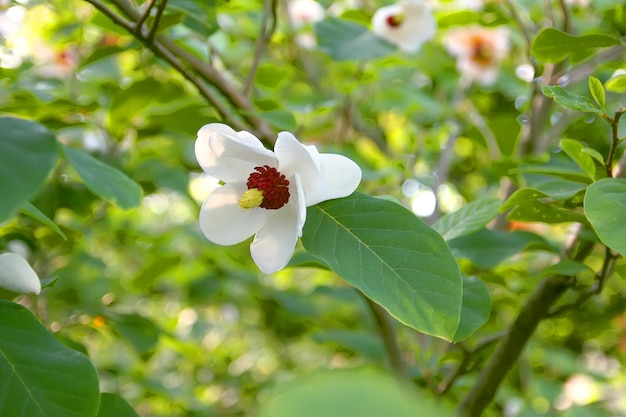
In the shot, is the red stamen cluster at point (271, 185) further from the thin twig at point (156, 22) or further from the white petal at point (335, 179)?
the thin twig at point (156, 22)

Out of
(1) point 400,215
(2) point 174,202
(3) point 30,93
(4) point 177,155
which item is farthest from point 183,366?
(1) point 400,215

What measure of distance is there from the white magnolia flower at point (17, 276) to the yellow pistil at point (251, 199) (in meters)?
0.20

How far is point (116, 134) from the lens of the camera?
117cm

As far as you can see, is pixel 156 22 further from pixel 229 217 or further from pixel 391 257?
pixel 391 257

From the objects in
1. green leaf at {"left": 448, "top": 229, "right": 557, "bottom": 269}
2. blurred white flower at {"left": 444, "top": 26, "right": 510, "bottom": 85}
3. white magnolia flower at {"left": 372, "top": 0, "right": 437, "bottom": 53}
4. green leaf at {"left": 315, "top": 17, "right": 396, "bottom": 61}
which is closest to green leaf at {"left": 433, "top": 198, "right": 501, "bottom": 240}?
green leaf at {"left": 448, "top": 229, "right": 557, "bottom": 269}

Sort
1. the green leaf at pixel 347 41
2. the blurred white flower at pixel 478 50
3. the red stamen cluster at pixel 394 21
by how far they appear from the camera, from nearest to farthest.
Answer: the green leaf at pixel 347 41 → the red stamen cluster at pixel 394 21 → the blurred white flower at pixel 478 50

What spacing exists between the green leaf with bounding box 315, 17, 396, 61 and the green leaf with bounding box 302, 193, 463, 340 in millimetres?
602

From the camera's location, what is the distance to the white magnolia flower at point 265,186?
56cm

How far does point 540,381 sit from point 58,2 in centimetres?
156

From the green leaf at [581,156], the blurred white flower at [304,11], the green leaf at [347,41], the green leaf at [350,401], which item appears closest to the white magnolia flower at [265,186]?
the green leaf at [581,156]

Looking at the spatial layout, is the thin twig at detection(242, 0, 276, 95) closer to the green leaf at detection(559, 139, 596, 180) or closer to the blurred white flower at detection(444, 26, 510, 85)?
the green leaf at detection(559, 139, 596, 180)

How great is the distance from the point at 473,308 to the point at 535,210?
0.11 m

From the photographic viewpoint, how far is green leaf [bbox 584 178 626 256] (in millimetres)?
528

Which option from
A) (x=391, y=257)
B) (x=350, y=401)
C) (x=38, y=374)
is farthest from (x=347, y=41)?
(x=350, y=401)
